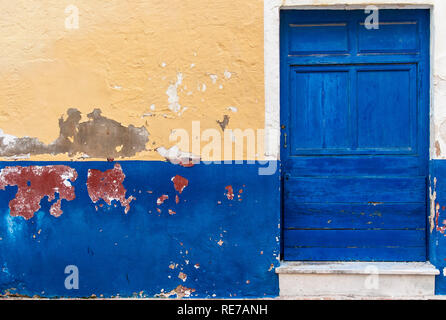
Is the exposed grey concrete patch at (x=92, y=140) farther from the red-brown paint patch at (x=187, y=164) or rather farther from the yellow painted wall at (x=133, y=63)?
the red-brown paint patch at (x=187, y=164)

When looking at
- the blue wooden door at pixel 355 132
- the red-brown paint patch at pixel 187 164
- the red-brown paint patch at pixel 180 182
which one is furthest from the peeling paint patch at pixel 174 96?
the blue wooden door at pixel 355 132

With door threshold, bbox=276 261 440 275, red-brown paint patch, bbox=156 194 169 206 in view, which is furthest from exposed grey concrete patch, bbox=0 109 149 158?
door threshold, bbox=276 261 440 275

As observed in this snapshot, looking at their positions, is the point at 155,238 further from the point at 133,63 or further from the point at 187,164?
the point at 133,63

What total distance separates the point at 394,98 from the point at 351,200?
92 cm

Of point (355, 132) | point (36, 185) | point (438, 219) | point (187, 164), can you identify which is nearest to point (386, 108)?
point (355, 132)

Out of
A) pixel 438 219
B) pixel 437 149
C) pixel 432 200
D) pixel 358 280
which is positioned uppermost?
pixel 437 149

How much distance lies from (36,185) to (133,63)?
1308 millimetres

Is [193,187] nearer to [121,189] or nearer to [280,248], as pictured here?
[121,189]

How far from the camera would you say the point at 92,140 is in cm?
371

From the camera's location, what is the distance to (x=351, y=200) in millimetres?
3719

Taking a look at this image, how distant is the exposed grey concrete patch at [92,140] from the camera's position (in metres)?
3.69

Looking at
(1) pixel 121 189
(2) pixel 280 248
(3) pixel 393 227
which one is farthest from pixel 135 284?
(3) pixel 393 227

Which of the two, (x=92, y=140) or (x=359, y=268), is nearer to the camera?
(x=359, y=268)
